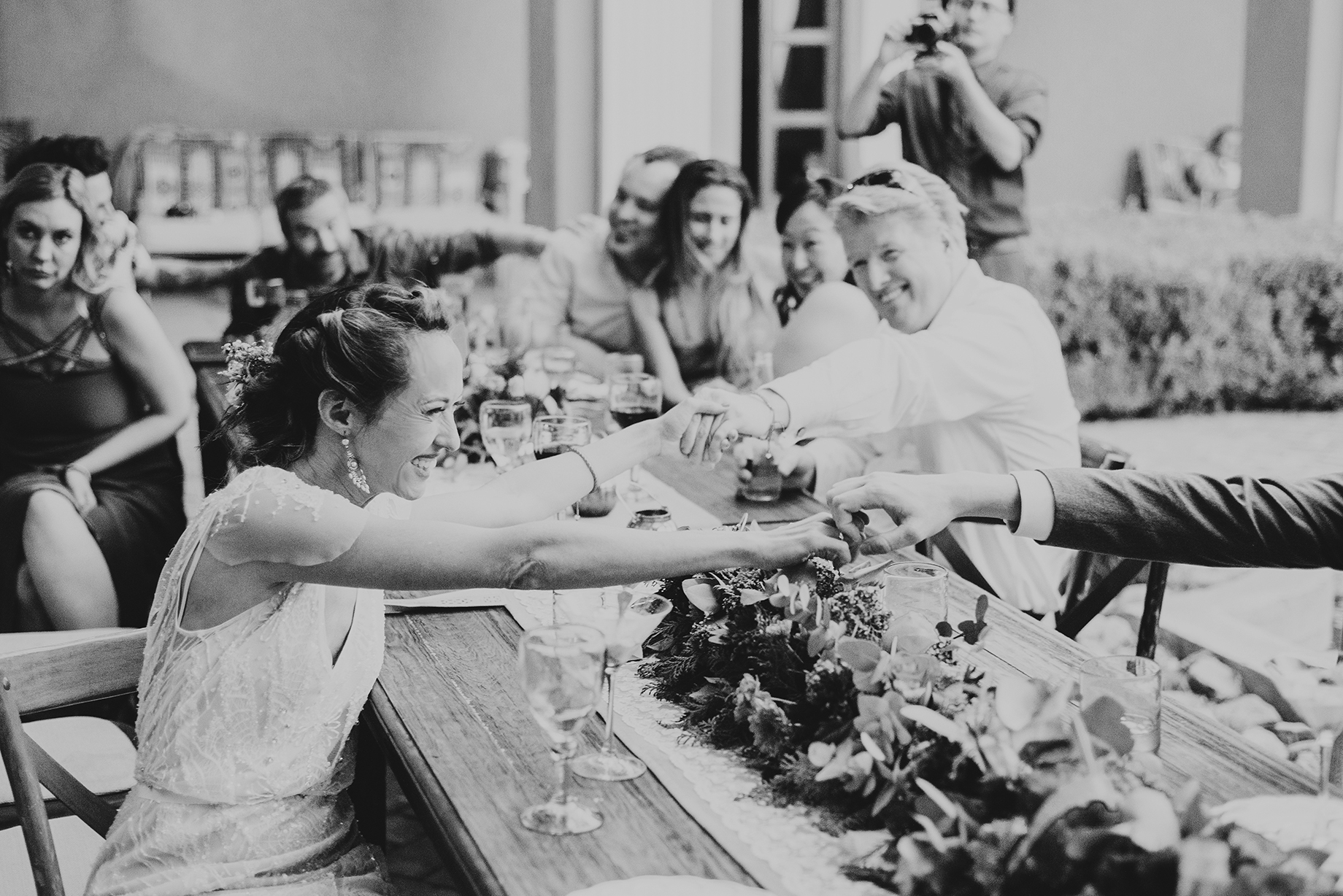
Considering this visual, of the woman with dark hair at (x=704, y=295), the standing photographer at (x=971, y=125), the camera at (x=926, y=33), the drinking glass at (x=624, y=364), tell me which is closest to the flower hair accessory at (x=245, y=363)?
the drinking glass at (x=624, y=364)

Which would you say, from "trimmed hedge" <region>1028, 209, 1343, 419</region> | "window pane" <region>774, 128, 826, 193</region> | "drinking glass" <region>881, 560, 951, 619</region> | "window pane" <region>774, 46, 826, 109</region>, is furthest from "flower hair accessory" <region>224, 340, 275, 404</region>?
"window pane" <region>774, 128, 826, 193</region>

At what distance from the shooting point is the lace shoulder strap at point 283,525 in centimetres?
172

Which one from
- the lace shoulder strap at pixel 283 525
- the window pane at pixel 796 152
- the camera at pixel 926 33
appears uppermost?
the camera at pixel 926 33

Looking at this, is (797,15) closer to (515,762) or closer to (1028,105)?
(1028,105)

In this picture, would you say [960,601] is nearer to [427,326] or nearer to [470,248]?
[427,326]

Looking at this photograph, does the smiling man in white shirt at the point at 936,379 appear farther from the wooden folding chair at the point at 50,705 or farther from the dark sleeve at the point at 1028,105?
the dark sleeve at the point at 1028,105

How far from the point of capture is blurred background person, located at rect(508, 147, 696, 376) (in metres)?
4.34

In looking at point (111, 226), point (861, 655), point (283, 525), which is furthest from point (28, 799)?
point (111, 226)

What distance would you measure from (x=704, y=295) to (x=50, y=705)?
2.74 metres

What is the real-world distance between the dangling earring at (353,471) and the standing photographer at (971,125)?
122 inches

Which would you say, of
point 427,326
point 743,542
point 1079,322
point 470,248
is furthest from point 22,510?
point 1079,322

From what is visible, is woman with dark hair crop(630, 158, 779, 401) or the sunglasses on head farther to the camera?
woman with dark hair crop(630, 158, 779, 401)

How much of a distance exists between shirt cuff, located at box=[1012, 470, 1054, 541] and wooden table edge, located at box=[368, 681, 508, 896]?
92 centimetres

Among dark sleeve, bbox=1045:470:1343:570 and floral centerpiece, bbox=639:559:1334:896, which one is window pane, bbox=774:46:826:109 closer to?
dark sleeve, bbox=1045:470:1343:570
